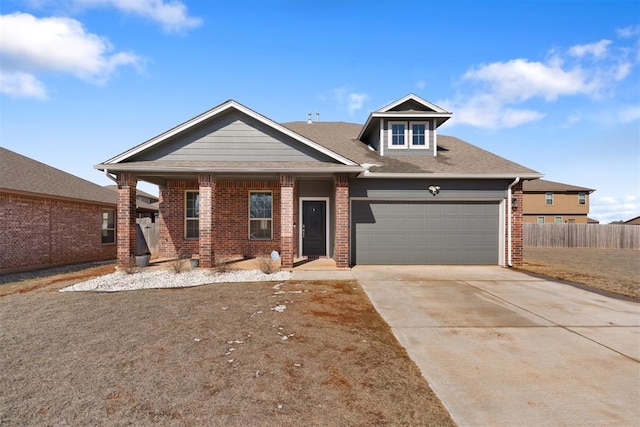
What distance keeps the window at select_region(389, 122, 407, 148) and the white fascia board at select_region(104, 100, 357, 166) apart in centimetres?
397

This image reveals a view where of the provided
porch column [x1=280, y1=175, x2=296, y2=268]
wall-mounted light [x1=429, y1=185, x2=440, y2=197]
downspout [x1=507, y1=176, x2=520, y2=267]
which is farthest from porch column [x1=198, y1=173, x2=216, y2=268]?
downspout [x1=507, y1=176, x2=520, y2=267]

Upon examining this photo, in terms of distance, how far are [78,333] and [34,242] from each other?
948 cm

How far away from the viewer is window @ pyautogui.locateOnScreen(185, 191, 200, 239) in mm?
13203

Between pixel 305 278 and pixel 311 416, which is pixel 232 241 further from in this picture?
pixel 311 416

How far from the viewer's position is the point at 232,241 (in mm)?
12953

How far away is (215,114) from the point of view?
10766mm

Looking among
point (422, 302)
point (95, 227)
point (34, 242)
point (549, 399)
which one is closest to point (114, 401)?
point (549, 399)

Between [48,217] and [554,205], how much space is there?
40056 mm

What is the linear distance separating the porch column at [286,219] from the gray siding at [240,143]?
956mm

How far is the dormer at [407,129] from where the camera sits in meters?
13.1

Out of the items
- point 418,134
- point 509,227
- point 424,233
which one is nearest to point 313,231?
point 424,233

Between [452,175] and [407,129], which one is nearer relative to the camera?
[452,175]

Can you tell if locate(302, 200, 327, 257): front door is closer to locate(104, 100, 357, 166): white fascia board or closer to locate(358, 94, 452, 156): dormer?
locate(104, 100, 357, 166): white fascia board

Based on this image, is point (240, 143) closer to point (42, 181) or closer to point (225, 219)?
point (225, 219)
